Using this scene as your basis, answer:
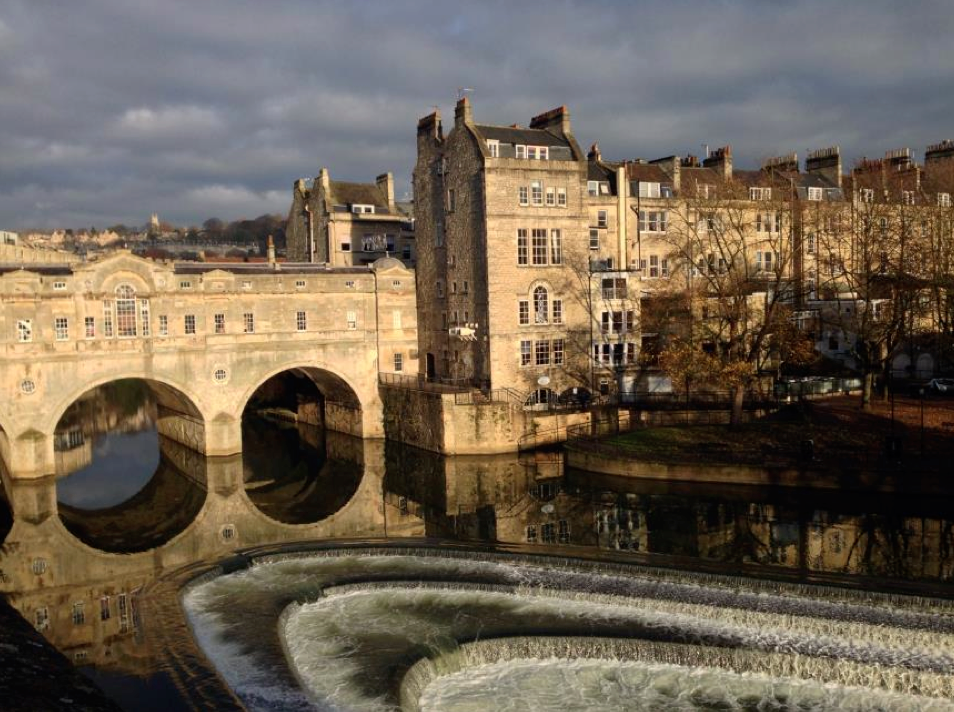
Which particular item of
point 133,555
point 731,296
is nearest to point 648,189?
point 731,296

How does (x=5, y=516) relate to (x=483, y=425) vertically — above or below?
below

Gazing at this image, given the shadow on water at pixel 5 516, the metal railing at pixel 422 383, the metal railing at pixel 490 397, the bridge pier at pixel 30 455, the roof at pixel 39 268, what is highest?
the roof at pixel 39 268

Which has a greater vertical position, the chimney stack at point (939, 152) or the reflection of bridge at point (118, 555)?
the chimney stack at point (939, 152)

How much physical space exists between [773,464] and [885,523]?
5394 mm

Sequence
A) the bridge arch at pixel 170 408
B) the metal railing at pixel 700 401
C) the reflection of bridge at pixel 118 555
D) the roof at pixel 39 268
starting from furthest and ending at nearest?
the metal railing at pixel 700 401 < the roof at pixel 39 268 < the bridge arch at pixel 170 408 < the reflection of bridge at pixel 118 555

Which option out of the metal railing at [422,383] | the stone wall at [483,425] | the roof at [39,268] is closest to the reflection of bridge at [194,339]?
the roof at [39,268]

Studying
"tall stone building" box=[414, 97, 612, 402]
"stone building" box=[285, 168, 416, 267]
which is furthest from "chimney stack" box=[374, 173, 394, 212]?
"tall stone building" box=[414, 97, 612, 402]

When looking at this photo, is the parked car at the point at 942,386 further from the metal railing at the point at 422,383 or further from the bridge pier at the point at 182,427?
the bridge pier at the point at 182,427

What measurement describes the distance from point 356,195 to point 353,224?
11.1ft

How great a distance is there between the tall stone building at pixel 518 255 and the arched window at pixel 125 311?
16.4 metres

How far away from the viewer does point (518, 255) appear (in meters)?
44.3

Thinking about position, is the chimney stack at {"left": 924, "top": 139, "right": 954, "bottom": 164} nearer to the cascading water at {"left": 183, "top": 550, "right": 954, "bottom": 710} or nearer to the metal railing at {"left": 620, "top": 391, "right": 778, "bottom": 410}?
the metal railing at {"left": 620, "top": 391, "right": 778, "bottom": 410}

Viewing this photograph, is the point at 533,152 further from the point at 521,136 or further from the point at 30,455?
the point at 30,455

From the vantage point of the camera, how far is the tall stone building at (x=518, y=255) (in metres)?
43.9
